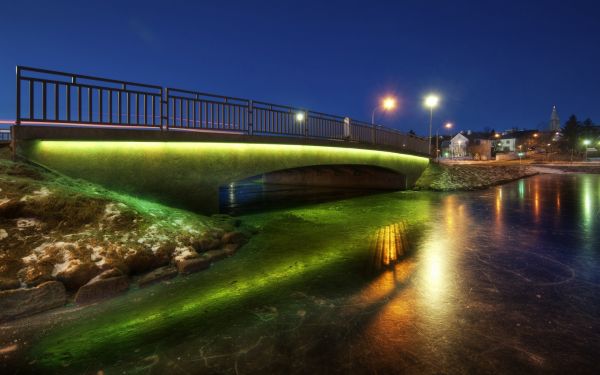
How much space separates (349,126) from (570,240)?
42.8ft

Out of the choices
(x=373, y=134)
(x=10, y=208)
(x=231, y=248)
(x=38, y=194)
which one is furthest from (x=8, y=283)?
(x=373, y=134)

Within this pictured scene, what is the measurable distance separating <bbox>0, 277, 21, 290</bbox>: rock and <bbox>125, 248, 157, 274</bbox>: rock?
1627mm

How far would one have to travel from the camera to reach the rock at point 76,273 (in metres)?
5.70

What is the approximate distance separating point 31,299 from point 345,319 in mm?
4715

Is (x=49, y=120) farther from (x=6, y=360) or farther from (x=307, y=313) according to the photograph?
(x=307, y=313)

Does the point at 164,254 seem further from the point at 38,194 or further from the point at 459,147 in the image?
the point at 459,147

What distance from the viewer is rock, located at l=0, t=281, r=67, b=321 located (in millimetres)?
4984

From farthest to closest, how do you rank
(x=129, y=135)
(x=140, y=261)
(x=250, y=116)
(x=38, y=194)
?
(x=250, y=116)
(x=129, y=135)
(x=38, y=194)
(x=140, y=261)

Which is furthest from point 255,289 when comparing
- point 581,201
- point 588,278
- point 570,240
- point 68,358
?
point 581,201

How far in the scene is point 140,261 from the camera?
22.0 ft

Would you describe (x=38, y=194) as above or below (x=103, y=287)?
above

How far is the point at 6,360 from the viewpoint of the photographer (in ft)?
13.0

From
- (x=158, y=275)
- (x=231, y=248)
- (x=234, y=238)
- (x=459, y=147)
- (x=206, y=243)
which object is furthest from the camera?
(x=459, y=147)

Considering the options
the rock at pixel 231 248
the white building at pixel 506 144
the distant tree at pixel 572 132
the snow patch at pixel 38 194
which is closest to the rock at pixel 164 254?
the rock at pixel 231 248
